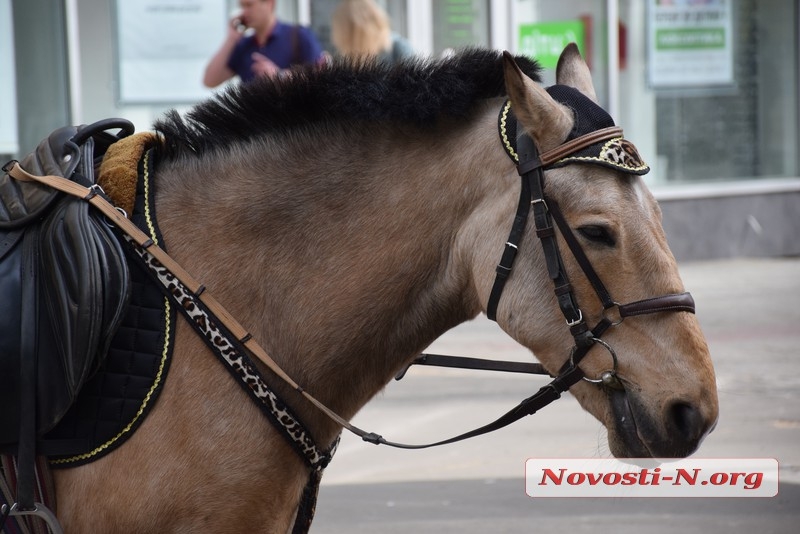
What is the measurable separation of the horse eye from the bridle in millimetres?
31

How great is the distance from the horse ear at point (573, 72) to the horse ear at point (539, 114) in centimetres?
30

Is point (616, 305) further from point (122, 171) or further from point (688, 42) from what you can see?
point (688, 42)

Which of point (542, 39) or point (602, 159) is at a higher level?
point (542, 39)

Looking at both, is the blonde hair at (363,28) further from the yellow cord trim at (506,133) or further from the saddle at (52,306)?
the saddle at (52,306)

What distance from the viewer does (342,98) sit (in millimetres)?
2646

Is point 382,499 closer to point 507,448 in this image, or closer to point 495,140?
point 507,448

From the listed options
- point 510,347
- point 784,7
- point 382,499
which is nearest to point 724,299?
point 510,347

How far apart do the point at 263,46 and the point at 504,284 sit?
5.02m

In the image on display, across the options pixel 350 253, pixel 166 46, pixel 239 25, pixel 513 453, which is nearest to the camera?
pixel 350 253

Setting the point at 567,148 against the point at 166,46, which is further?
the point at 166,46

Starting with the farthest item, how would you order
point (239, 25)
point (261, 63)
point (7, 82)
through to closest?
point (7, 82) < point (239, 25) < point (261, 63)

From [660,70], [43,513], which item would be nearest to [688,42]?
[660,70]

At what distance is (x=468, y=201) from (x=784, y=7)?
11.3 meters

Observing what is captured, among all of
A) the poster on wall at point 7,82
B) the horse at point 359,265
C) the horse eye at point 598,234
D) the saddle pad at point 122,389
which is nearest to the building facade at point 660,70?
the poster on wall at point 7,82
